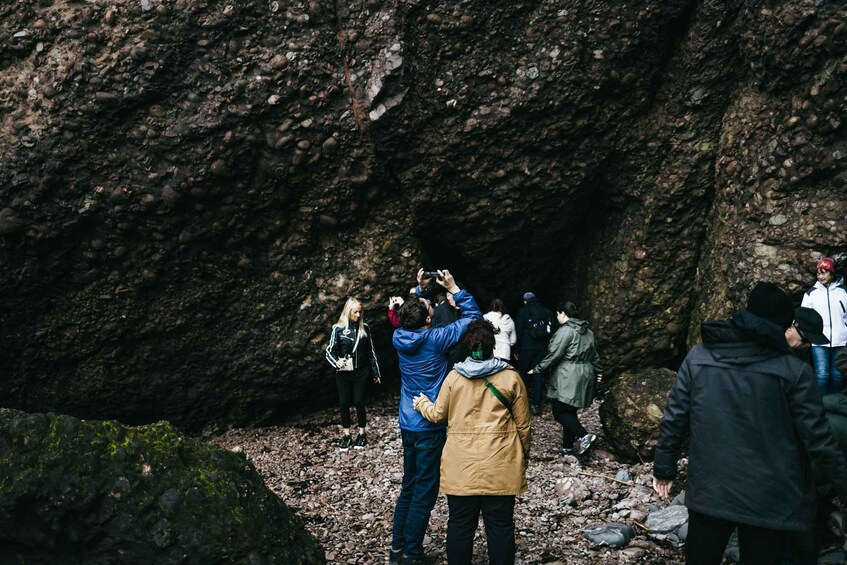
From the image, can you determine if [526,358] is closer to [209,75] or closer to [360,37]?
→ [360,37]

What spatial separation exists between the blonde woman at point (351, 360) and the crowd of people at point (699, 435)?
11.3 feet

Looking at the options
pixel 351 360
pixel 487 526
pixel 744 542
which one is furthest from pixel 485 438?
pixel 351 360

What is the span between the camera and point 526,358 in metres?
12.2

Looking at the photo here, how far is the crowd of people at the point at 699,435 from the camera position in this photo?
4.51 meters

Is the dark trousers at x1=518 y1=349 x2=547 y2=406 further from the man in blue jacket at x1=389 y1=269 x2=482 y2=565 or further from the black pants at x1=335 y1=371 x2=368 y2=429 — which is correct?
the man in blue jacket at x1=389 y1=269 x2=482 y2=565

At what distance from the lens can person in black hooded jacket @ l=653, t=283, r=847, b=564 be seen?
448cm

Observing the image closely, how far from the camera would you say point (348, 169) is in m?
11.1

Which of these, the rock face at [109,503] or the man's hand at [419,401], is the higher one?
the man's hand at [419,401]

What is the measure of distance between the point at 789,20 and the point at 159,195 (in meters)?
9.95

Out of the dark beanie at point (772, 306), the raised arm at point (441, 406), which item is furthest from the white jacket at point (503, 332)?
the dark beanie at point (772, 306)

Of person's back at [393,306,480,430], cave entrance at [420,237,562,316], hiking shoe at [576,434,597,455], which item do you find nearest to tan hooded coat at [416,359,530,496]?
person's back at [393,306,480,430]

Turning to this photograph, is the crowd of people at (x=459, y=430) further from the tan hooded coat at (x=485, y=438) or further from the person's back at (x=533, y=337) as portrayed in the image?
the person's back at (x=533, y=337)

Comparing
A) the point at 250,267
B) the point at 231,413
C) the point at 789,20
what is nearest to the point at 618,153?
the point at 789,20

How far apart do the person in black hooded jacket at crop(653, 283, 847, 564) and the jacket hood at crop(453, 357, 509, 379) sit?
1.39 metres
